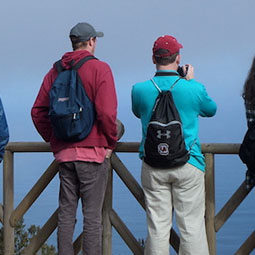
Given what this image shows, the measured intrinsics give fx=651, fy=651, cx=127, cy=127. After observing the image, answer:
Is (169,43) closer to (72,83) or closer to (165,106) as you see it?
(165,106)

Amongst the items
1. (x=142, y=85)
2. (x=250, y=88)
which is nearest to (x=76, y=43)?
(x=142, y=85)

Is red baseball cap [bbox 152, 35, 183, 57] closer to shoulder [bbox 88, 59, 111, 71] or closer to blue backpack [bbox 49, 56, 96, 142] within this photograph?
shoulder [bbox 88, 59, 111, 71]

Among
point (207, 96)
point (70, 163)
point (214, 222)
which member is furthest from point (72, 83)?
point (214, 222)

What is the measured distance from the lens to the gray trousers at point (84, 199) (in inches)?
186

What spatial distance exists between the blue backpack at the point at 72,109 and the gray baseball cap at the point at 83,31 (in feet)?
0.50

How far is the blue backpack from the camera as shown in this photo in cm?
457

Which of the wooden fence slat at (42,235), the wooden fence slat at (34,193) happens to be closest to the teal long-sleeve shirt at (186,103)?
the wooden fence slat at (34,193)

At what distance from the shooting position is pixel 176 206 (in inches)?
184

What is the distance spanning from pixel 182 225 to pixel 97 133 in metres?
0.91

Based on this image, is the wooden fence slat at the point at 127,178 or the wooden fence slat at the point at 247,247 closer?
the wooden fence slat at the point at 247,247

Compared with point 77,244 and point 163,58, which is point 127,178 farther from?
point 163,58

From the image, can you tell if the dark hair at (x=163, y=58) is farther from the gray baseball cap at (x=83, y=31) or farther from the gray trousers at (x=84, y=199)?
the gray trousers at (x=84, y=199)

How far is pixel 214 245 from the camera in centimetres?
520

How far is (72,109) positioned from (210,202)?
4.61ft
